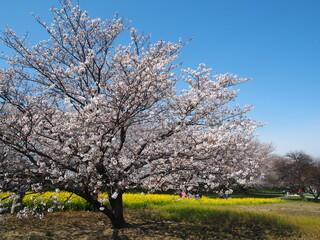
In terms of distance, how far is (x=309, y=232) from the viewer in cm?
991

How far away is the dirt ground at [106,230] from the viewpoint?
8513mm

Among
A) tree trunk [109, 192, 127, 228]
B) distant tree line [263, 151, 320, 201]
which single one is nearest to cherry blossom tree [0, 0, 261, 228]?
tree trunk [109, 192, 127, 228]

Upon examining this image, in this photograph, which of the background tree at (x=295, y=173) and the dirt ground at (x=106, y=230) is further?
the background tree at (x=295, y=173)

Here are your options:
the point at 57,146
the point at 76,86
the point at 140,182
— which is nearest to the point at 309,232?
the point at 140,182

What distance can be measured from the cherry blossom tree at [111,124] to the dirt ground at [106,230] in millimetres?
819

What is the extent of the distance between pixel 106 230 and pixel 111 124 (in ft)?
14.4

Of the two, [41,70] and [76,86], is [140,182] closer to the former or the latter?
[76,86]

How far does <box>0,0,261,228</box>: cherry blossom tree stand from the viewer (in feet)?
22.8

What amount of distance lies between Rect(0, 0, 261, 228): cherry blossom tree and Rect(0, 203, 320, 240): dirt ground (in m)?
0.82

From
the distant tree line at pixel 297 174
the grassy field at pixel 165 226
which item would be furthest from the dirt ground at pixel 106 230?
the distant tree line at pixel 297 174

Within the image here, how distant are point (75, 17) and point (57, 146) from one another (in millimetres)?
5110

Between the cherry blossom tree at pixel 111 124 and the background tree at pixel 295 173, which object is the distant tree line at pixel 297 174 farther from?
the cherry blossom tree at pixel 111 124

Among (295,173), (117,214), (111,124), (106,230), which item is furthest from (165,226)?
(295,173)

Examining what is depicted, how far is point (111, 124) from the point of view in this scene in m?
6.92
